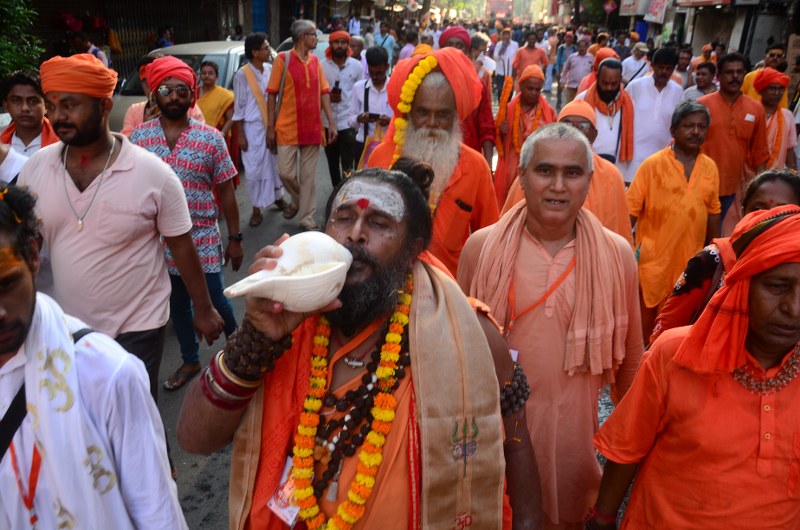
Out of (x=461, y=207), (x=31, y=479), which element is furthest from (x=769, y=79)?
(x=31, y=479)

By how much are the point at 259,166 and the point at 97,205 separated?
5.14 meters

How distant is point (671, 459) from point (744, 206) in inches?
79.2

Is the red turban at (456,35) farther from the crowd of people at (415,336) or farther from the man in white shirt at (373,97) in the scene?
the crowd of people at (415,336)

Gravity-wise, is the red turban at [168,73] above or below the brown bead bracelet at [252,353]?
above

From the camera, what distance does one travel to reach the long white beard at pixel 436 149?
3.82 metres

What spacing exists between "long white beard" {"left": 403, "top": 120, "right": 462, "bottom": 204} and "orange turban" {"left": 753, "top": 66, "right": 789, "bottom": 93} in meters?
4.71

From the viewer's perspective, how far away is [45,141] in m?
4.54

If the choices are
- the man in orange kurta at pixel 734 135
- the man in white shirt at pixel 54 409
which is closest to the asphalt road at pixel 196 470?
the man in white shirt at pixel 54 409

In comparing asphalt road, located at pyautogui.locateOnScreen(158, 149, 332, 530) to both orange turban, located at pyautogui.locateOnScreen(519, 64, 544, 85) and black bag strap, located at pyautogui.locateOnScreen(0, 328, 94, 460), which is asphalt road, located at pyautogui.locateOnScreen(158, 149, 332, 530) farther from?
orange turban, located at pyautogui.locateOnScreen(519, 64, 544, 85)

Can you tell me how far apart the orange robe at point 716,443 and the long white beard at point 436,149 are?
1890 millimetres

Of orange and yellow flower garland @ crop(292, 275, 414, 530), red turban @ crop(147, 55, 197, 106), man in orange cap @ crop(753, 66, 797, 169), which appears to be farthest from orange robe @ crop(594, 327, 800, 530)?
man in orange cap @ crop(753, 66, 797, 169)

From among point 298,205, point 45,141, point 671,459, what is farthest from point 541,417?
point 298,205

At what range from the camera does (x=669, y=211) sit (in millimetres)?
4602

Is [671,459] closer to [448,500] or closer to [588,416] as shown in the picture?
[588,416]
